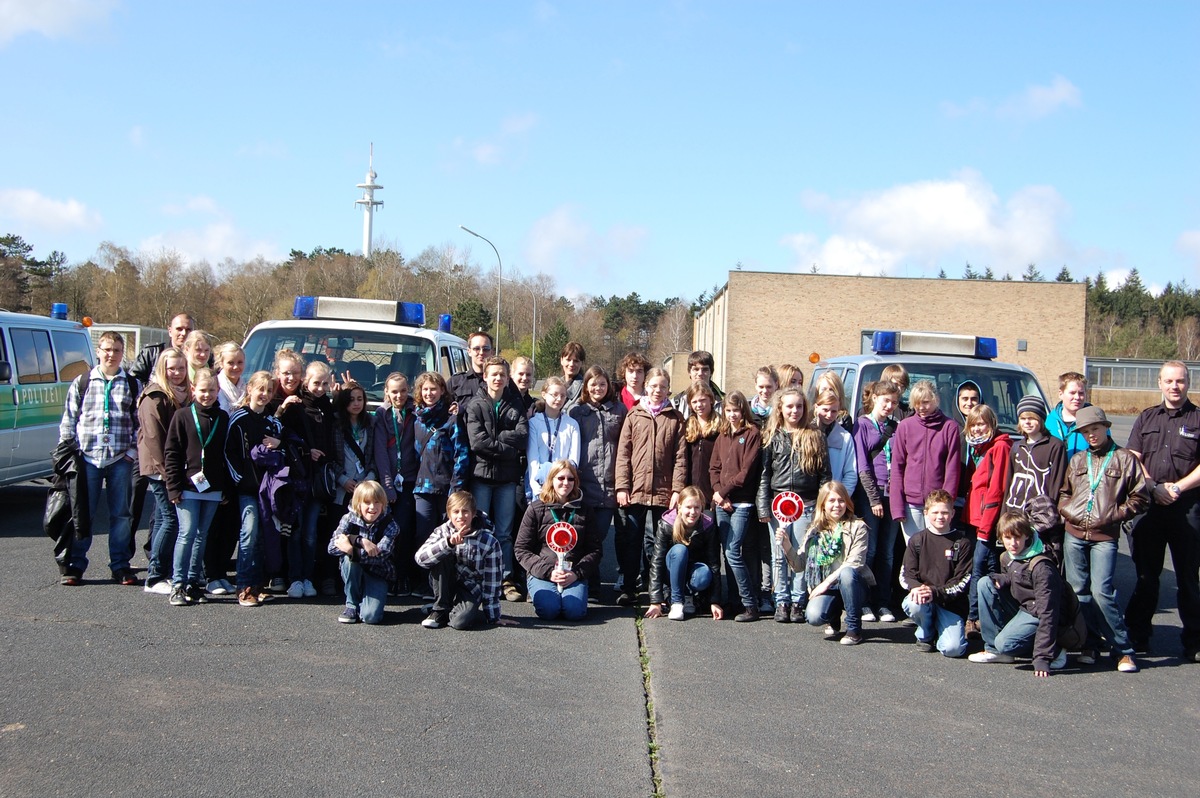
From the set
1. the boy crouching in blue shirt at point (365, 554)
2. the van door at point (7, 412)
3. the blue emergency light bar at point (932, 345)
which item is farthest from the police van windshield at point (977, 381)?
the van door at point (7, 412)

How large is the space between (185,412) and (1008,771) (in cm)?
596

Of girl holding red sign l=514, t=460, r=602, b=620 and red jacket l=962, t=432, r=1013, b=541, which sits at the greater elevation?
red jacket l=962, t=432, r=1013, b=541

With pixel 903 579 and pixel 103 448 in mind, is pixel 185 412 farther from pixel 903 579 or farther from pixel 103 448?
pixel 903 579

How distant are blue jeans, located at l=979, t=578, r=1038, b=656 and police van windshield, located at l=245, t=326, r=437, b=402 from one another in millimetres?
5527

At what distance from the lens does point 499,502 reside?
8109 mm

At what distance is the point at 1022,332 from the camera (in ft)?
155

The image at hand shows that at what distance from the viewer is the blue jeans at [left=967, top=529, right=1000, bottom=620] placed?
7.06 metres

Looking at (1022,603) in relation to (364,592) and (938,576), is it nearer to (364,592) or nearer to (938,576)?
(938,576)

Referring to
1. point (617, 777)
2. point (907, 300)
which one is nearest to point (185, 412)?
point (617, 777)

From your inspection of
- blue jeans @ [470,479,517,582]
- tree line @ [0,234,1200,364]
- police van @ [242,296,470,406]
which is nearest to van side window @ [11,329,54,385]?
police van @ [242,296,470,406]

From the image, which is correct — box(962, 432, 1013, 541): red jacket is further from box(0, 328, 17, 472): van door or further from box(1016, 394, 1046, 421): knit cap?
box(0, 328, 17, 472): van door

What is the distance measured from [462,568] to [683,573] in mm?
1687

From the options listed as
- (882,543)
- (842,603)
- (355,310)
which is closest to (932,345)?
(882,543)

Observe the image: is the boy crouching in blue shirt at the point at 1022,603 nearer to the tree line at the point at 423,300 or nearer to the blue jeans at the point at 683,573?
the blue jeans at the point at 683,573
